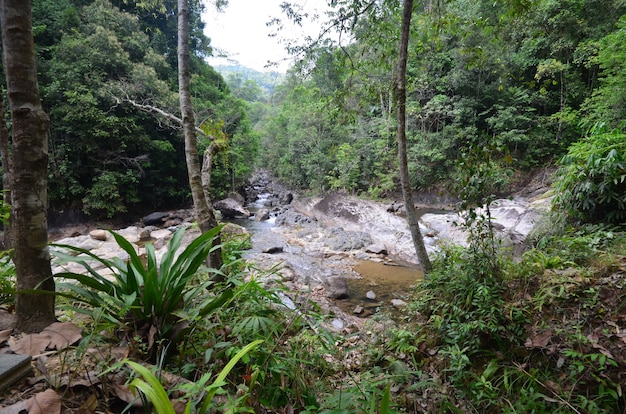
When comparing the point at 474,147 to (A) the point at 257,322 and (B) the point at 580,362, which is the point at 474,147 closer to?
(B) the point at 580,362

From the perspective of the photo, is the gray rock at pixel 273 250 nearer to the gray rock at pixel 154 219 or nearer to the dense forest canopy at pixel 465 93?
the dense forest canopy at pixel 465 93

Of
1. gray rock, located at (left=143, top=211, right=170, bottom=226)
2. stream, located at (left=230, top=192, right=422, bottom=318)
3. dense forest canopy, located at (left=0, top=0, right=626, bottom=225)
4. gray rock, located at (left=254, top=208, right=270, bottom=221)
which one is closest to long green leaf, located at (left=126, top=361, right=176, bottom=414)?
stream, located at (left=230, top=192, right=422, bottom=318)

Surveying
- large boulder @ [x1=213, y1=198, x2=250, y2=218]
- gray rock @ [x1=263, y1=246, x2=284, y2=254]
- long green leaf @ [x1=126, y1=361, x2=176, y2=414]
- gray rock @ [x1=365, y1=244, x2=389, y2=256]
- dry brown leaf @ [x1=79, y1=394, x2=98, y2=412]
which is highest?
long green leaf @ [x1=126, y1=361, x2=176, y2=414]

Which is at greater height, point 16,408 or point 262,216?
point 16,408

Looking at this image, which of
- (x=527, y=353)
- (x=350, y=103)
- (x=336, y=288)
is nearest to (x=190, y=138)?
(x=527, y=353)

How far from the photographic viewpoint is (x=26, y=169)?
1.48 m

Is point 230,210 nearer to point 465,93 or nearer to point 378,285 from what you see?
point 378,285

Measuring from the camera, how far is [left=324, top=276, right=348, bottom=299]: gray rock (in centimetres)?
636

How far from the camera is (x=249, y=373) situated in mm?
1522

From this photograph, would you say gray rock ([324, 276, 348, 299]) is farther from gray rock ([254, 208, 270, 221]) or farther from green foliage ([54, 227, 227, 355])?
gray rock ([254, 208, 270, 221])

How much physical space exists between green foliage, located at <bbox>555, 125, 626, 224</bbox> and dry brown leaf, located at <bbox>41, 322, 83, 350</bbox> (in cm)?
465

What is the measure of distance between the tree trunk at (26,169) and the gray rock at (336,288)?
5398mm

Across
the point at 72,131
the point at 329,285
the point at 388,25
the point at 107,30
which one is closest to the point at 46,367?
the point at 388,25

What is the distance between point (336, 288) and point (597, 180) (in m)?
4.92
